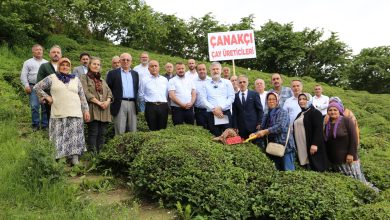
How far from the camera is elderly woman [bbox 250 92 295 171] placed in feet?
18.5

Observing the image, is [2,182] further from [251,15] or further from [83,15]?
[251,15]

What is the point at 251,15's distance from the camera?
28.7m

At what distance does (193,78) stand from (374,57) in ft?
73.4

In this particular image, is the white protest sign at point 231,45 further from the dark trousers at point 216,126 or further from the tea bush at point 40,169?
the tea bush at point 40,169

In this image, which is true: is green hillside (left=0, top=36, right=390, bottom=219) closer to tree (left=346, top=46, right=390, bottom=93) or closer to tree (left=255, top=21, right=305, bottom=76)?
tree (left=346, top=46, right=390, bottom=93)

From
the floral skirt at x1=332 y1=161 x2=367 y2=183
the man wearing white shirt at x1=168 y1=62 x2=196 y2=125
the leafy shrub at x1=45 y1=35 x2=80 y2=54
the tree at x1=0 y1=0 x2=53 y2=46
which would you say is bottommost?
the floral skirt at x1=332 y1=161 x2=367 y2=183

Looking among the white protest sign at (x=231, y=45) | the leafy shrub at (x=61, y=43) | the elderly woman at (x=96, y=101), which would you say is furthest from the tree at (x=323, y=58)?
the elderly woman at (x=96, y=101)

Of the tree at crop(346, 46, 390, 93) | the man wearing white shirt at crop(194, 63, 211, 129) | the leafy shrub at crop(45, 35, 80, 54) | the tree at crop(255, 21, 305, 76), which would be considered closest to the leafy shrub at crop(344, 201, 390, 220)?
the man wearing white shirt at crop(194, 63, 211, 129)

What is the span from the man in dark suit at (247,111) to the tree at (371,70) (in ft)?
71.7

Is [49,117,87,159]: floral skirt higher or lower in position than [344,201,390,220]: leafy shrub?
higher

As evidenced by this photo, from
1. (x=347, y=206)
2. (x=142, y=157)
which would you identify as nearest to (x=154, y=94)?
(x=142, y=157)

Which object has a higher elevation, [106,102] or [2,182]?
[106,102]

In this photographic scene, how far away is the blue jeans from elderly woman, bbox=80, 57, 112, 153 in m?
1.51

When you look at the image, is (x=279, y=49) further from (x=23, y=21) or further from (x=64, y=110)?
(x=64, y=110)
